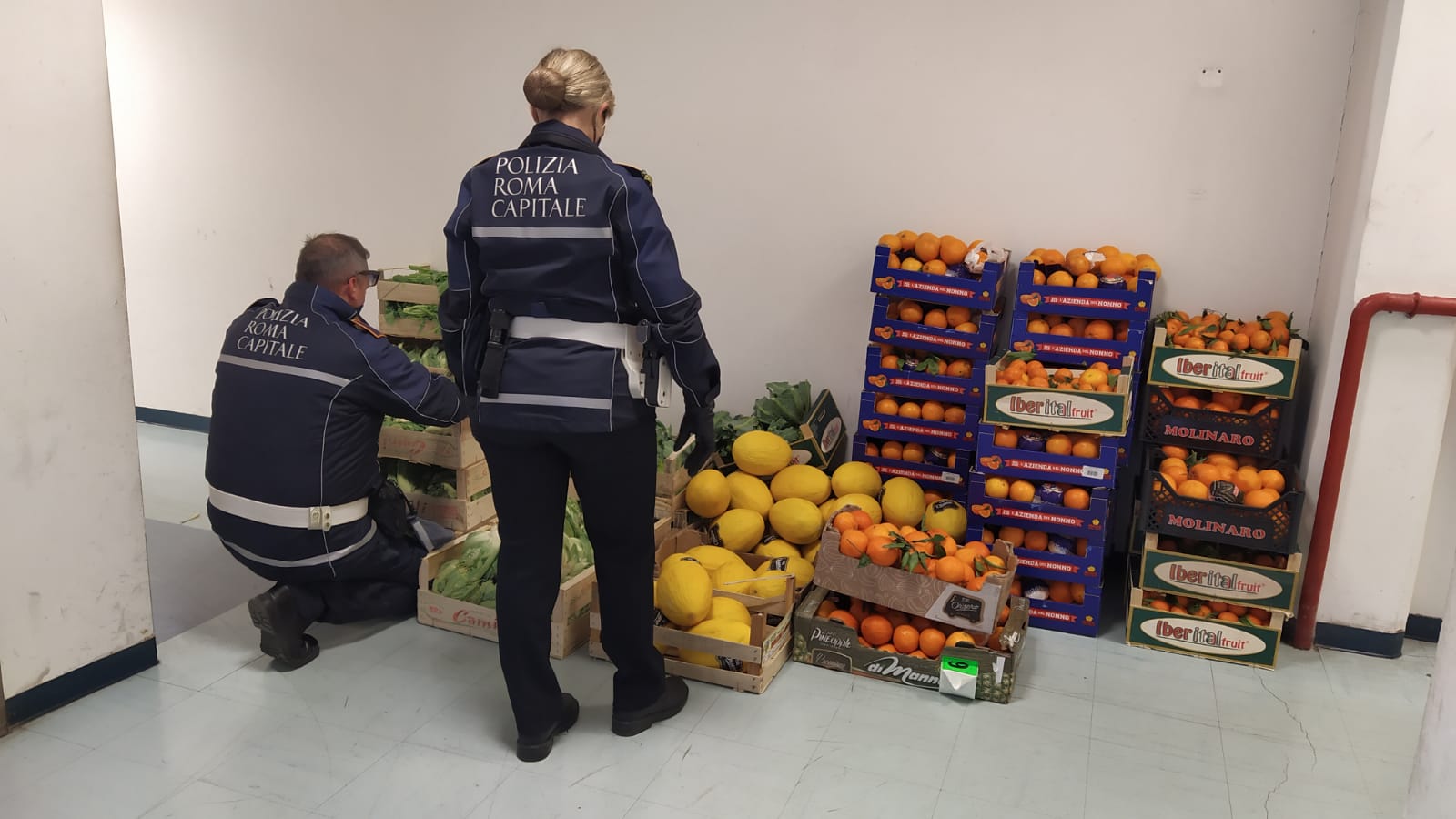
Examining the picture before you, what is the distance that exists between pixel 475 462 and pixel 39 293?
1663 millimetres

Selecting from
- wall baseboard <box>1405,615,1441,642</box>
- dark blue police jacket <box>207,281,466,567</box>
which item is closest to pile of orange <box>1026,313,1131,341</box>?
wall baseboard <box>1405,615,1441,642</box>

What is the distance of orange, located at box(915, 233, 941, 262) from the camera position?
4199 mm

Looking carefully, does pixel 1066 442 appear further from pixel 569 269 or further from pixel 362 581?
pixel 362 581

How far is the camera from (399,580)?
3910mm

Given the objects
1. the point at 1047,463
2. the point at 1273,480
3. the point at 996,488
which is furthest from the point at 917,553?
the point at 1273,480

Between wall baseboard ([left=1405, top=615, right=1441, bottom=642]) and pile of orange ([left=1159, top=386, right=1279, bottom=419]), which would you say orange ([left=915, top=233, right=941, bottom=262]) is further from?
wall baseboard ([left=1405, top=615, right=1441, bottom=642])

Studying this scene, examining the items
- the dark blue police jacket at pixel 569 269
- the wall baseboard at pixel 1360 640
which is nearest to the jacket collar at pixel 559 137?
the dark blue police jacket at pixel 569 269

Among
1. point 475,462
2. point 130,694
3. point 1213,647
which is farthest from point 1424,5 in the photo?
point 130,694

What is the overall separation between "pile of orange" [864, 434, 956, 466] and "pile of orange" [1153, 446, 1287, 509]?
85cm

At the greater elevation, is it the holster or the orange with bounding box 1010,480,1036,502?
the holster

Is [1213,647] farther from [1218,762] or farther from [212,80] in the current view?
[212,80]

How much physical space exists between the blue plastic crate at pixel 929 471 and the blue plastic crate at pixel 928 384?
0.76ft

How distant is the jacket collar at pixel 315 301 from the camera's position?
136 inches

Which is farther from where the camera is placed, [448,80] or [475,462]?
[448,80]
